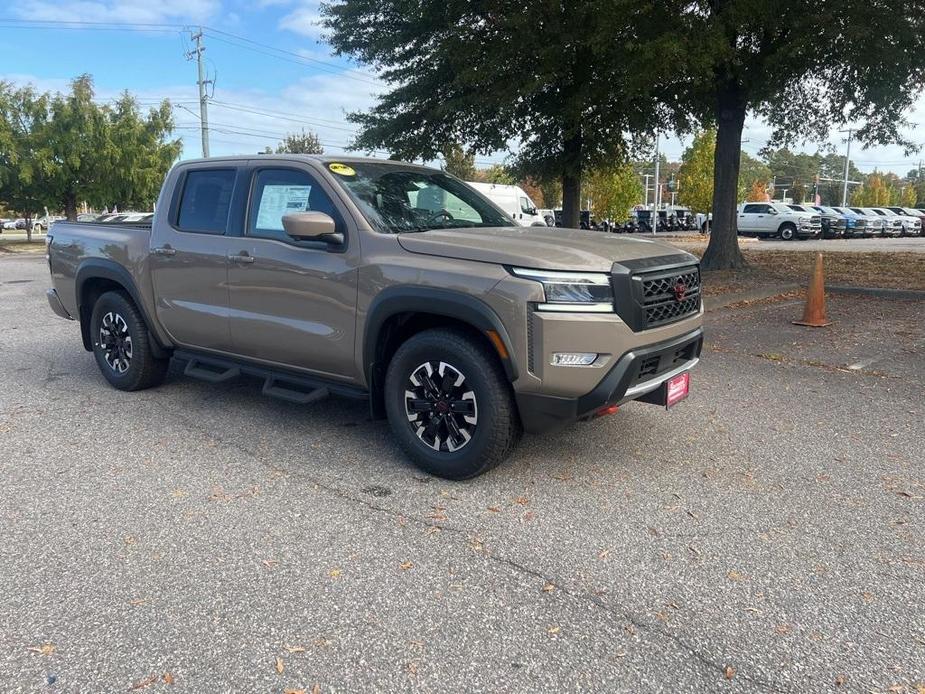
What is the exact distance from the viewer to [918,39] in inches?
496

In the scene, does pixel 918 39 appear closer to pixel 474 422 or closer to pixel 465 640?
pixel 474 422

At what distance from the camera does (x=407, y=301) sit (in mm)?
4160

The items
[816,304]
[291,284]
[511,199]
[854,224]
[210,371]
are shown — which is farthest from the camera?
[854,224]

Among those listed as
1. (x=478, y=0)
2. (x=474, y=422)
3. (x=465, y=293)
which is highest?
(x=478, y=0)

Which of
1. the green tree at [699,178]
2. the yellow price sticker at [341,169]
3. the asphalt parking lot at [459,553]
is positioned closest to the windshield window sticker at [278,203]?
the yellow price sticker at [341,169]

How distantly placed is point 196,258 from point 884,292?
10797 mm

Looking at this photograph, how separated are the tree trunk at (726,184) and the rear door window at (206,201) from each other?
12033 millimetres

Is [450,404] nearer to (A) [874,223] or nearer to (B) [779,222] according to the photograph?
(B) [779,222]

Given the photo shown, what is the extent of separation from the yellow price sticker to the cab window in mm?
155

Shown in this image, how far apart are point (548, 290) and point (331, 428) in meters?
2.21

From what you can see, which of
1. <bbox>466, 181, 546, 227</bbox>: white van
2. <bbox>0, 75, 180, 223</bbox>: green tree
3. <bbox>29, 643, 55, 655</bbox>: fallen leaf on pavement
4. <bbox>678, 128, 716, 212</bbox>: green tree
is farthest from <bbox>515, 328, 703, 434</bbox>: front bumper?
<bbox>678, 128, 716, 212</bbox>: green tree

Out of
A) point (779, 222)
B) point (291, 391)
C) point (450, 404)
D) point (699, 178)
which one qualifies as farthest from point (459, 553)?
point (699, 178)

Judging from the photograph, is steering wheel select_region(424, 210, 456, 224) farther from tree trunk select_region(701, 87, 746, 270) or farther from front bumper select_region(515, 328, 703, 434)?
Answer: tree trunk select_region(701, 87, 746, 270)

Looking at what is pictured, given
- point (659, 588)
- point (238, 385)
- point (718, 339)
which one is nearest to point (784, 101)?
point (718, 339)
